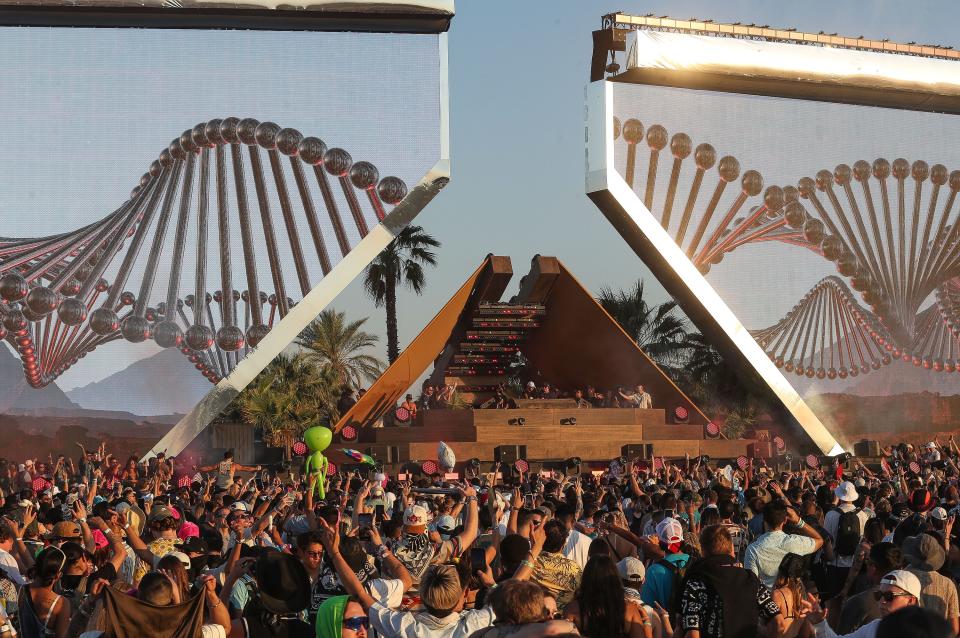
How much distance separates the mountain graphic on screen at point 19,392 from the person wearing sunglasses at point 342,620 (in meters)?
23.9

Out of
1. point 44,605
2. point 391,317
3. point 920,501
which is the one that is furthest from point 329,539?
point 391,317

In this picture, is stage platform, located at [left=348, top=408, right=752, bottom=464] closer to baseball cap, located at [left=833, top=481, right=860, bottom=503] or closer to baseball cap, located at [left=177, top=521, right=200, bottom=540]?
baseball cap, located at [left=833, top=481, right=860, bottom=503]

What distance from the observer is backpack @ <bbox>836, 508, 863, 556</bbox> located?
898 cm

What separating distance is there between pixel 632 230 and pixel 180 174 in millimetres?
10015

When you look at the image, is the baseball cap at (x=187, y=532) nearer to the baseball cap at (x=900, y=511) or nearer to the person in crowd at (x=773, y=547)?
the person in crowd at (x=773, y=547)

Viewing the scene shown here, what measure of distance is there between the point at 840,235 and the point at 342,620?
28718 mm

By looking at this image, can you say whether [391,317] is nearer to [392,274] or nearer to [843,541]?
[392,274]

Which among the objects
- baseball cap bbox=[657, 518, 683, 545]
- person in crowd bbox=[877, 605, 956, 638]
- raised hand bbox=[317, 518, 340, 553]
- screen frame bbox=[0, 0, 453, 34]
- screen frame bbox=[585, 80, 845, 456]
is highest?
screen frame bbox=[0, 0, 453, 34]

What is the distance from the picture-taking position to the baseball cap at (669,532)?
693 centimetres

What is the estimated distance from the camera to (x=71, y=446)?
2783 cm

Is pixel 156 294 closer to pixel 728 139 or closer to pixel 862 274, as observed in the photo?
pixel 728 139

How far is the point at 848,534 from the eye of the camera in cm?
899

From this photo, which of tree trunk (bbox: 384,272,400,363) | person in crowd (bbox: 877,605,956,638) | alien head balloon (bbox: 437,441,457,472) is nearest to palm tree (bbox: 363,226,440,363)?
tree trunk (bbox: 384,272,400,363)

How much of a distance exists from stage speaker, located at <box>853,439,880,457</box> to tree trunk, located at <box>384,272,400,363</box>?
55.3 ft
